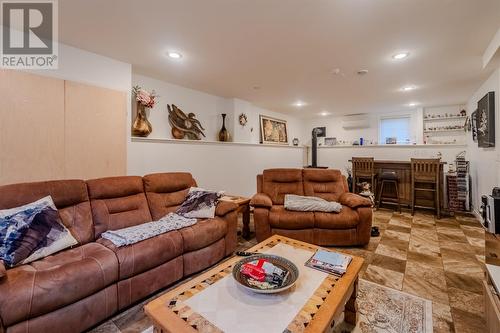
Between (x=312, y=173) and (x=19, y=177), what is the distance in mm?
3332

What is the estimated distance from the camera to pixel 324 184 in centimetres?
341

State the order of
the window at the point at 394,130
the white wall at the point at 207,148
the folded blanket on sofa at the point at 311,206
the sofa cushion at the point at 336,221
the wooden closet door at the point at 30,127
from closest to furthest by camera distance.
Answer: the wooden closet door at the point at 30,127
the sofa cushion at the point at 336,221
the folded blanket on sofa at the point at 311,206
the white wall at the point at 207,148
the window at the point at 394,130

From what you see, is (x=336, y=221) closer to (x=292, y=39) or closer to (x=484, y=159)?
(x=292, y=39)

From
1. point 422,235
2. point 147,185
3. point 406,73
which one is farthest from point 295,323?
point 406,73

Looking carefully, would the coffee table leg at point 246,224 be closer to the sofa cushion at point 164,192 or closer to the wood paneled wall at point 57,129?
the sofa cushion at point 164,192

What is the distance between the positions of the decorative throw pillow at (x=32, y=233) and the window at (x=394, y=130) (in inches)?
245

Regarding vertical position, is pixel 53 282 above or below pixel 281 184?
below

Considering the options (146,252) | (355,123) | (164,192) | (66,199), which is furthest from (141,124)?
(355,123)

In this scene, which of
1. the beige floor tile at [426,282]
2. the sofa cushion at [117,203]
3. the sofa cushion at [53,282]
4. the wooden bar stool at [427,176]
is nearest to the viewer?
the sofa cushion at [53,282]

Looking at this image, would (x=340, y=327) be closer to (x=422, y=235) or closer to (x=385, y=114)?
(x=422, y=235)

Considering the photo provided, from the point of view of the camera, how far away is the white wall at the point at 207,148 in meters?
3.17

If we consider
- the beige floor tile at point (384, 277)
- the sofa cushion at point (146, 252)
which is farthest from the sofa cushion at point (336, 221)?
the sofa cushion at point (146, 252)

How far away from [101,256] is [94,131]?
1.54 meters

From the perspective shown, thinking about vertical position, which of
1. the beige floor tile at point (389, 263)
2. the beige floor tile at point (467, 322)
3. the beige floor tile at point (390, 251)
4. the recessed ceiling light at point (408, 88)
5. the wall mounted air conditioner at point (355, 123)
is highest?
the recessed ceiling light at point (408, 88)
